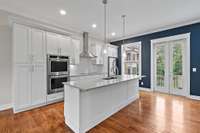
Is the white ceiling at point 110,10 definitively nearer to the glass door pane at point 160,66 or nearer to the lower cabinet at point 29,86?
the glass door pane at point 160,66

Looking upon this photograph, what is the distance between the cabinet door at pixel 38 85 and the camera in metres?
3.41

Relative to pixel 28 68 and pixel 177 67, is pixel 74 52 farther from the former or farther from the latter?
pixel 177 67

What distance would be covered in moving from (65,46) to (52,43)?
519mm

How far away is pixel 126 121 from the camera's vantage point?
264 cm

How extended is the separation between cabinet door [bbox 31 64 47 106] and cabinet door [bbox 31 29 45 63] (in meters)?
0.22

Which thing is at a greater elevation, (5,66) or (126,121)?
(5,66)

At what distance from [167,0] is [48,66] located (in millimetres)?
3954

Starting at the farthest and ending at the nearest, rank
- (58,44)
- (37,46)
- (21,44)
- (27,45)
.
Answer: (58,44)
(37,46)
(27,45)
(21,44)

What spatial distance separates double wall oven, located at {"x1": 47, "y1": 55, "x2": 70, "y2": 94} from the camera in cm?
377

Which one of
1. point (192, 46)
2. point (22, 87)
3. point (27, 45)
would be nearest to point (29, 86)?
point (22, 87)

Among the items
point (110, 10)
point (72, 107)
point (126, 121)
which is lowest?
point (126, 121)

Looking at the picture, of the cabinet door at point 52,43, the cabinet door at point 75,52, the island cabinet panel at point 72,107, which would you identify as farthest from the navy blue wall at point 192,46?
the island cabinet panel at point 72,107

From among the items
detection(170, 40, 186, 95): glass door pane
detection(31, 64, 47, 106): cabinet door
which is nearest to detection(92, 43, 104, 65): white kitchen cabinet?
detection(31, 64, 47, 106): cabinet door

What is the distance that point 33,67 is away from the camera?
3418 mm
